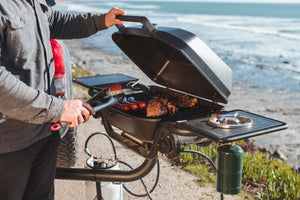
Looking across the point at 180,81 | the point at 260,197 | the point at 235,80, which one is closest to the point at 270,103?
the point at 235,80

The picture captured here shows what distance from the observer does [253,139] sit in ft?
19.5

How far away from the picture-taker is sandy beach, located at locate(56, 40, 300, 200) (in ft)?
11.0

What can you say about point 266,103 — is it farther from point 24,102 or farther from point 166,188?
point 24,102

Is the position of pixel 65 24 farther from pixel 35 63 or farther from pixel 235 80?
pixel 235 80

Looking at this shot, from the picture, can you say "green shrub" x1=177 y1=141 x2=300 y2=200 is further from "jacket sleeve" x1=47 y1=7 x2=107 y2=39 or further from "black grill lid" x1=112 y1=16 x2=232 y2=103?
"jacket sleeve" x1=47 y1=7 x2=107 y2=39

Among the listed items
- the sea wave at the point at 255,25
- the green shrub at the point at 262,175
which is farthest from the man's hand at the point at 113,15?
the sea wave at the point at 255,25

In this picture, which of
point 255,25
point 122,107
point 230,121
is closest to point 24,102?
point 122,107

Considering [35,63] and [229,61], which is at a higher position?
[35,63]

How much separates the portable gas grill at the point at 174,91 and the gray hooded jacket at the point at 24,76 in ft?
1.06

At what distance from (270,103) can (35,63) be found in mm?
7798

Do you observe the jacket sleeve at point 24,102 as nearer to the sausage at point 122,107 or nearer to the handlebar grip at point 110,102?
the handlebar grip at point 110,102

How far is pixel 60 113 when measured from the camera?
1587mm

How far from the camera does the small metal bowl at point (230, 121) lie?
1.66 meters

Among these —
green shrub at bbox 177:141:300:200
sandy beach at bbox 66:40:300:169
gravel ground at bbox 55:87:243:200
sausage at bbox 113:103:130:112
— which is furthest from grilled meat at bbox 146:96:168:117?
sandy beach at bbox 66:40:300:169
